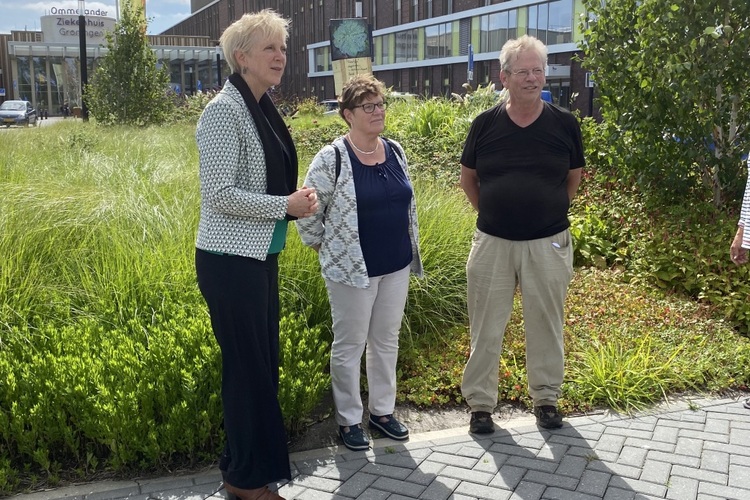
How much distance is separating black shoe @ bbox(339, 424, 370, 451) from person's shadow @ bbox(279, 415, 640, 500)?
0.11 feet

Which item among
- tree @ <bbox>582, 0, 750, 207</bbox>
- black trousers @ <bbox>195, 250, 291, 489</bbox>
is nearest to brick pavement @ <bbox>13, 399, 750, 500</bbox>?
black trousers @ <bbox>195, 250, 291, 489</bbox>

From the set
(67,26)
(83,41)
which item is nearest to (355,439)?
(83,41)

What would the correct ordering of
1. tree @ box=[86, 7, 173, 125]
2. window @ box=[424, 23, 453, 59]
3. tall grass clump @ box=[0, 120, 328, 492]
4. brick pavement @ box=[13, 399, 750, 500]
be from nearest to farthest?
brick pavement @ box=[13, 399, 750, 500] < tall grass clump @ box=[0, 120, 328, 492] < tree @ box=[86, 7, 173, 125] < window @ box=[424, 23, 453, 59]

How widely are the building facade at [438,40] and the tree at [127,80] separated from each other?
36.1 ft

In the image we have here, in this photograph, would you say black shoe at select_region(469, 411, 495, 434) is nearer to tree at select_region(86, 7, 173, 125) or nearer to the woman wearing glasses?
the woman wearing glasses

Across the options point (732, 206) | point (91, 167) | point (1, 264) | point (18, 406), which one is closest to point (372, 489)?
point (18, 406)

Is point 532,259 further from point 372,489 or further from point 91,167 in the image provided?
point 91,167

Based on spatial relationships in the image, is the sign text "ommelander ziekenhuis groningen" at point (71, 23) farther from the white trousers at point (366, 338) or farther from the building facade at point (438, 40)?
the white trousers at point (366, 338)

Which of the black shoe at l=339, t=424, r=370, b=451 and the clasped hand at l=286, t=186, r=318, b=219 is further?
the black shoe at l=339, t=424, r=370, b=451

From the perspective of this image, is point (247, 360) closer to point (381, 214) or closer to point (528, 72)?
point (381, 214)

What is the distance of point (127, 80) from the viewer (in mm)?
19562

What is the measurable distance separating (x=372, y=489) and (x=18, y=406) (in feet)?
5.80

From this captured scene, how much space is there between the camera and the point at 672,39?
6.37 meters

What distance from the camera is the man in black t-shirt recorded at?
3.89m
